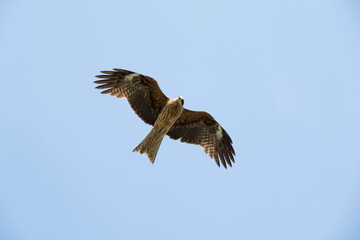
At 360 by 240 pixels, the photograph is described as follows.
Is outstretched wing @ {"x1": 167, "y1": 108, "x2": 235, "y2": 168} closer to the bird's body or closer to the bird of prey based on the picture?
the bird of prey

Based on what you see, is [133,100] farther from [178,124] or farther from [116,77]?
[178,124]

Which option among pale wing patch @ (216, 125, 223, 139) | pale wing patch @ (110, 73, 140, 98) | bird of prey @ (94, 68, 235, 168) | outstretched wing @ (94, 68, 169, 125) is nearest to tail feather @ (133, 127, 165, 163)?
bird of prey @ (94, 68, 235, 168)

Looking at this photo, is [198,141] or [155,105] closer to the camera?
[155,105]

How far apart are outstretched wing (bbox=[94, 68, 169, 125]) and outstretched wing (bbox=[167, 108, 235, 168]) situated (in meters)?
0.88

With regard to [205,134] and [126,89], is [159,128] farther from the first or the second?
[205,134]

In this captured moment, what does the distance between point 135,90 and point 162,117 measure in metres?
1.11

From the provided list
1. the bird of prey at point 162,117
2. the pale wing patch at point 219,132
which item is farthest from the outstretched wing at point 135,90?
the pale wing patch at point 219,132

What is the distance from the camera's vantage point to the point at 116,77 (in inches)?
424

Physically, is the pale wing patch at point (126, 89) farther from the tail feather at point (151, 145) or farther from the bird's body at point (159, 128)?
the tail feather at point (151, 145)

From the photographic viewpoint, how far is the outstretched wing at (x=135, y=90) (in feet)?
35.0

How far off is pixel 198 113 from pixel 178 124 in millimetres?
661

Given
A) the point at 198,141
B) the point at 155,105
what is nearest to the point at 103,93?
the point at 155,105

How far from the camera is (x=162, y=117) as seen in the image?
34.2 feet

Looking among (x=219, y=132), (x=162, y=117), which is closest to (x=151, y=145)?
(x=162, y=117)
